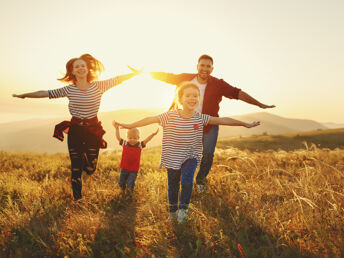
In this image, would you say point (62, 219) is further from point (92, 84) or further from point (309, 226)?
point (309, 226)

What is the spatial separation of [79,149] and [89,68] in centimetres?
143

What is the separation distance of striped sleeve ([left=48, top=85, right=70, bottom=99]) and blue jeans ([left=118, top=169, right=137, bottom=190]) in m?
1.90

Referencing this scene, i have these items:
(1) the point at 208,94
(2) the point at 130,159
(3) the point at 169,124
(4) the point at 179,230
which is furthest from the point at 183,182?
(1) the point at 208,94

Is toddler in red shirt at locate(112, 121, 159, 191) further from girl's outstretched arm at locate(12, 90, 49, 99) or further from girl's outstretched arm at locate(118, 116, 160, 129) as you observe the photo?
girl's outstretched arm at locate(12, 90, 49, 99)

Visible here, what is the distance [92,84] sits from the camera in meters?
4.17

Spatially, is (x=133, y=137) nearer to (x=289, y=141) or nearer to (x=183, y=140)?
(x=183, y=140)

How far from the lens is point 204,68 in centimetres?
459

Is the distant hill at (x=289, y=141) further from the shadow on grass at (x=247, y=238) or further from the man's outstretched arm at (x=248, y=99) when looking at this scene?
the shadow on grass at (x=247, y=238)

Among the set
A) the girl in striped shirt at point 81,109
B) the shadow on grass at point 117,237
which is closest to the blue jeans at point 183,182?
the shadow on grass at point 117,237

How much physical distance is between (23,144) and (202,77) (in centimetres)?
17665

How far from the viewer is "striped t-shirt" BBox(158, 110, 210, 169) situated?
11.3 ft

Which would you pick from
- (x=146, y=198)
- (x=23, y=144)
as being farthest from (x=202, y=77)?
(x=23, y=144)

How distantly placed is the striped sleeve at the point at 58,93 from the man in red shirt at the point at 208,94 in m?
1.85

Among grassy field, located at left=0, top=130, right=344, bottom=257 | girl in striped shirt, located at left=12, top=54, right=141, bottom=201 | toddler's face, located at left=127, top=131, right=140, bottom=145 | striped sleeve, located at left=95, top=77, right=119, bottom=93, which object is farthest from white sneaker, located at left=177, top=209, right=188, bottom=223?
striped sleeve, located at left=95, top=77, right=119, bottom=93
